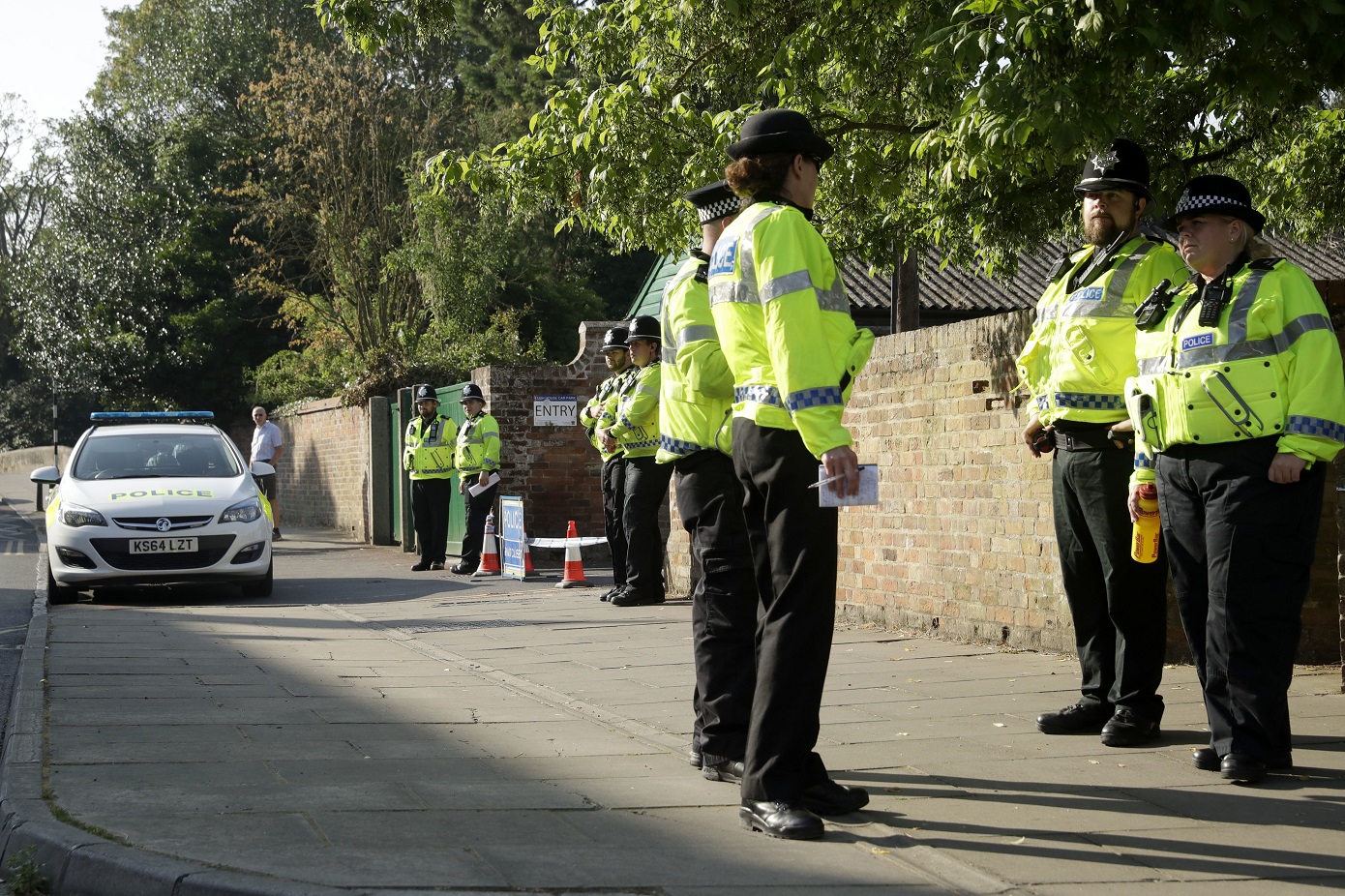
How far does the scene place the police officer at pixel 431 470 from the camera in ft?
49.9

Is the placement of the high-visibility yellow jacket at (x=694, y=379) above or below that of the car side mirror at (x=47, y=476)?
above

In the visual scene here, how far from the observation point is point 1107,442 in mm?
5742

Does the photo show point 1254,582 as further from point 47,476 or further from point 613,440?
point 47,476

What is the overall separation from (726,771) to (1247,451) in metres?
2.10

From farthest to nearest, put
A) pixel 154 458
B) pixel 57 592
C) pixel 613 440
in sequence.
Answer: pixel 154 458
pixel 57 592
pixel 613 440

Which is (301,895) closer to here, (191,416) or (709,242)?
(709,242)

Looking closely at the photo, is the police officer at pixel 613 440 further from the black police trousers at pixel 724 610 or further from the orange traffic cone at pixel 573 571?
the black police trousers at pixel 724 610

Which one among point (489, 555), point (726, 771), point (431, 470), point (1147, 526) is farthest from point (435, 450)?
point (1147, 526)

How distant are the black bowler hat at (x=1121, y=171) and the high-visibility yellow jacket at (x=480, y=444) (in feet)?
30.4

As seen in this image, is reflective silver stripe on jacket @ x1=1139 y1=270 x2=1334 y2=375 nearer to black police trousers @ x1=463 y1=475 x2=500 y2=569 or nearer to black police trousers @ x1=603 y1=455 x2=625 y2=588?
black police trousers @ x1=603 y1=455 x2=625 y2=588

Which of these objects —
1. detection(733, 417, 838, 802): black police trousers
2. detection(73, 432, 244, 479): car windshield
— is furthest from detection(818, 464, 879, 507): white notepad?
detection(73, 432, 244, 479): car windshield

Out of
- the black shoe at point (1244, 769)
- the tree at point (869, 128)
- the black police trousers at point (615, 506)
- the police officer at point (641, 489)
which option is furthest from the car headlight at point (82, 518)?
the black shoe at point (1244, 769)

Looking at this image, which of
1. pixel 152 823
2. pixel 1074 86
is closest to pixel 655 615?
pixel 1074 86

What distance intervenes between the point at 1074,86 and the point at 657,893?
13.4 feet
